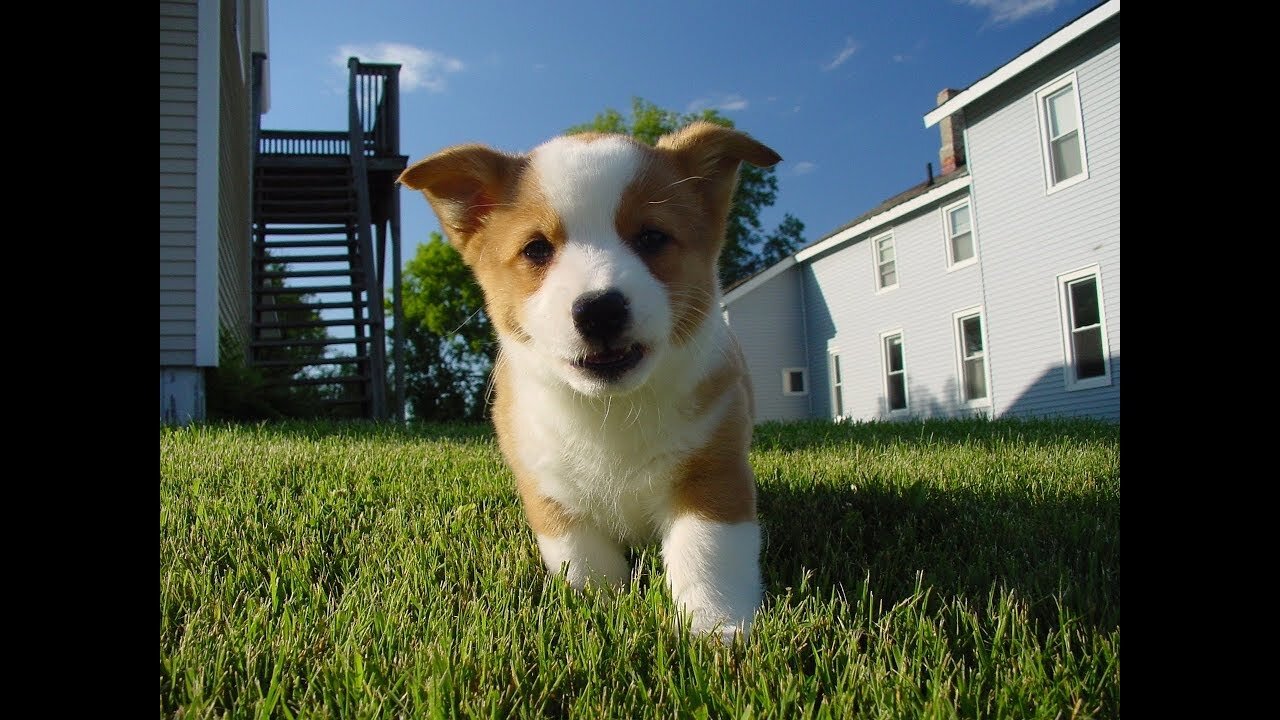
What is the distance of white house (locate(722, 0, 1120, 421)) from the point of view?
1273 cm

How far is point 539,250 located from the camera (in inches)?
96.7

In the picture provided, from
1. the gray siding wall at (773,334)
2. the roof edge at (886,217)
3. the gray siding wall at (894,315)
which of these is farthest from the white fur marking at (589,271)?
the gray siding wall at (773,334)

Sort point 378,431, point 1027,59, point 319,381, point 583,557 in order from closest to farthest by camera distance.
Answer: point 583,557 < point 378,431 < point 319,381 < point 1027,59

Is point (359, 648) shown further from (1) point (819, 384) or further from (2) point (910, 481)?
(1) point (819, 384)

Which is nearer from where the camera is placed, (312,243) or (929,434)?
(929,434)

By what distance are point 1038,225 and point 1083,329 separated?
2065 millimetres

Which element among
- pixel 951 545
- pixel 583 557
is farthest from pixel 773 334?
pixel 583 557

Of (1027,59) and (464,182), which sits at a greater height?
(1027,59)

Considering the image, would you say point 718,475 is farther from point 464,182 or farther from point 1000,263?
point 1000,263

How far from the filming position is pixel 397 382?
1379 centimetres

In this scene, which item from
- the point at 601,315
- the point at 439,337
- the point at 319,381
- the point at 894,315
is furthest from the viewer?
the point at 439,337
